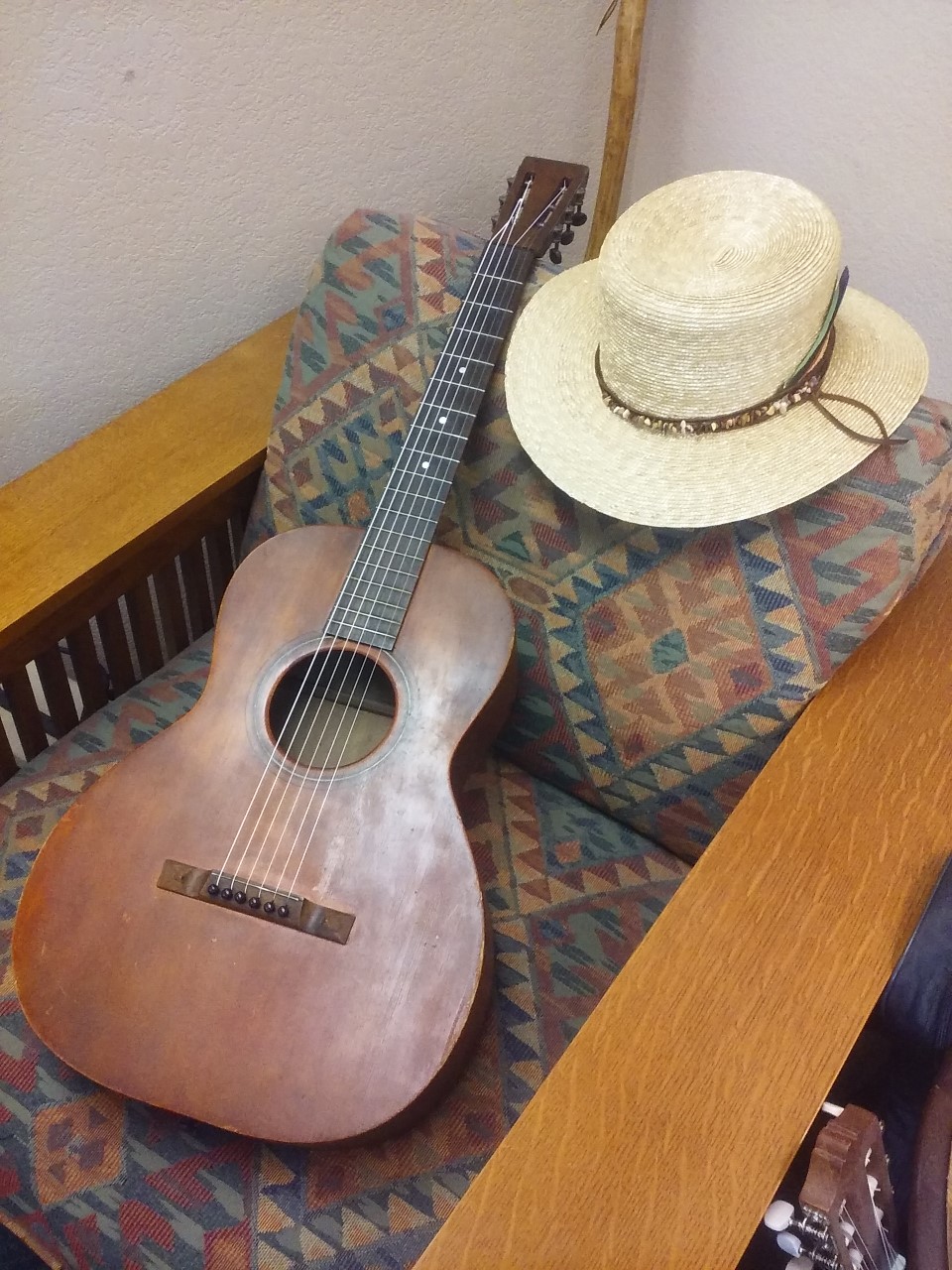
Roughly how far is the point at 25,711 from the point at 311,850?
0.39 m

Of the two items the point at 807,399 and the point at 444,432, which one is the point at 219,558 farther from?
the point at 807,399

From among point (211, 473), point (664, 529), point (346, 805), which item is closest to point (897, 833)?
point (664, 529)

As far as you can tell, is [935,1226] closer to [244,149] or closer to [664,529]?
[664,529]

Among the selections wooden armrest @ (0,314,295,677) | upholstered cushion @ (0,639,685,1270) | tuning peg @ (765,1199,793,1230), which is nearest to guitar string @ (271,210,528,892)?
upholstered cushion @ (0,639,685,1270)

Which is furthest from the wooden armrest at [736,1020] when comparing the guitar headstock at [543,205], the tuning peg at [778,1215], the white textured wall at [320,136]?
the white textured wall at [320,136]

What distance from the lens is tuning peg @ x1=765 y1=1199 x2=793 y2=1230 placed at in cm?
55

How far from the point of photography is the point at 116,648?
111cm

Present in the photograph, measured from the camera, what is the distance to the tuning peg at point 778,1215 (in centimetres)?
55

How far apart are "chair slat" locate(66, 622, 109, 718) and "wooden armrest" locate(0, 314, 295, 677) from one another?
38 millimetres

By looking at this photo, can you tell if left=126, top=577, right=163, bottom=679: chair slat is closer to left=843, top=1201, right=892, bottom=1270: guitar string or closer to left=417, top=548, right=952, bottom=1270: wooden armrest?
left=417, top=548, right=952, bottom=1270: wooden armrest

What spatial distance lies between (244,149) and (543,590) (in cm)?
64

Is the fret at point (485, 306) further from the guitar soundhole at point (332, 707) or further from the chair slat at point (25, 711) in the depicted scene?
the chair slat at point (25, 711)

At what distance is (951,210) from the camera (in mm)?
1255

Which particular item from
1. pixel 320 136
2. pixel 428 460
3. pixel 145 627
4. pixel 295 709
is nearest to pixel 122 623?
pixel 145 627
